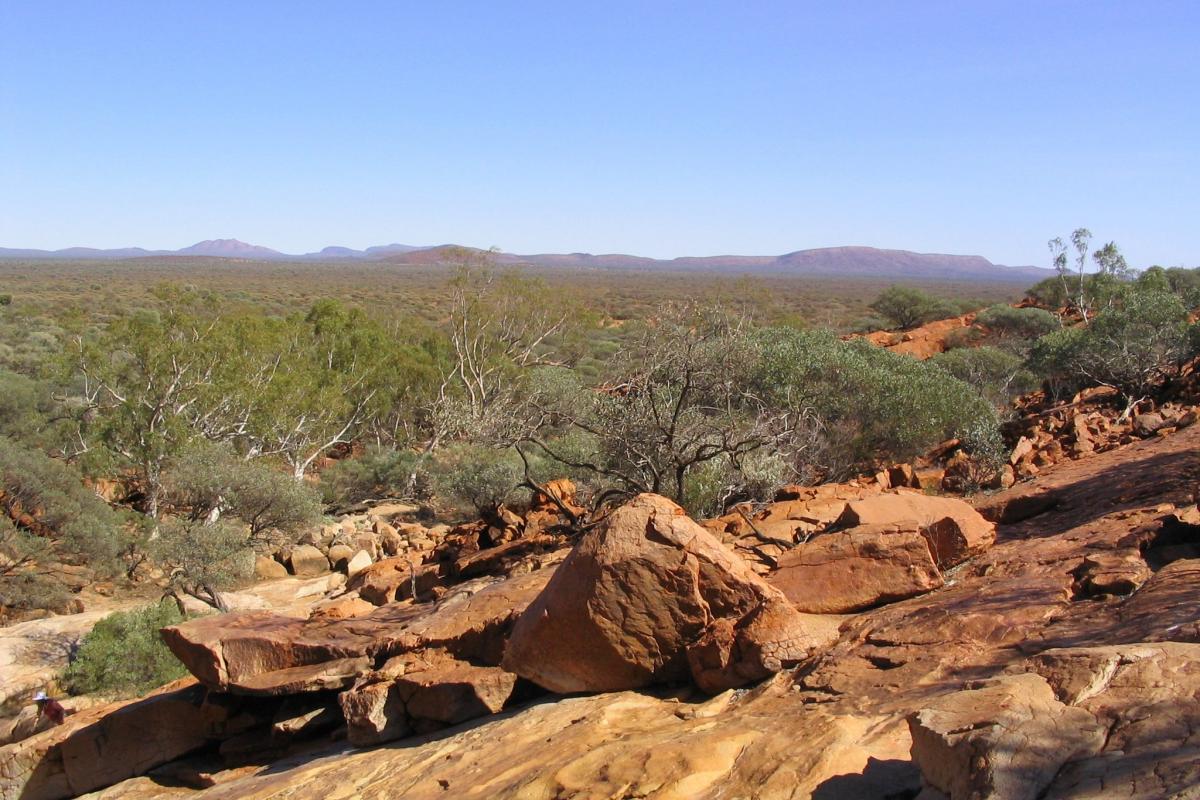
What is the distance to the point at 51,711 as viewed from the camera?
32.7 feet

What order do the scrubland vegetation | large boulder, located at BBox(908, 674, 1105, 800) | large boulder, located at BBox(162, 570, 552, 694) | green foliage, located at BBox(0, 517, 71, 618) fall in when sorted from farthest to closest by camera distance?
green foliage, located at BBox(0, 517, 71, 618), the scrubland vegetation, large boulder, located at BBox(162, 570, 552, 694), large boulder, located at BBox(908, 674, 1105, 800)

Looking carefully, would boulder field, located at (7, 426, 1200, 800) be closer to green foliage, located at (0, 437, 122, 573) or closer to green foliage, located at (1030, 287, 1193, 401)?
green foliage, located at (0, 437, 122, 573)

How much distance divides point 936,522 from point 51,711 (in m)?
9.37

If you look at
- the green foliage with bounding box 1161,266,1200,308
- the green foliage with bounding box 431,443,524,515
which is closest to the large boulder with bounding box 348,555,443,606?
the green foliage with bounding box 431,443,524,515

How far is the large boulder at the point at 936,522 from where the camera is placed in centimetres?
755

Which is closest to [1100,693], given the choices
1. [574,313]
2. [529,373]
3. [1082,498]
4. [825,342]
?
[1082,498]

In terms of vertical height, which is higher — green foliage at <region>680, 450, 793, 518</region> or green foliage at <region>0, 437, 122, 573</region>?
green foliage at <region>680, 450, 793, 518</region>

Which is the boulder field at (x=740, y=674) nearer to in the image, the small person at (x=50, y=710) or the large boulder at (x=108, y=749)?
the large boulder at (x=108, y=749)

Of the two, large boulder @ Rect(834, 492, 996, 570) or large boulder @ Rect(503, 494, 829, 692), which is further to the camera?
large boulder @ Rect(834, 492, 996, 570)

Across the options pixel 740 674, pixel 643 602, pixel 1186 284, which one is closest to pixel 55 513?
pixel 643 602

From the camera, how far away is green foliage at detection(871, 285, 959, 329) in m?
47.2

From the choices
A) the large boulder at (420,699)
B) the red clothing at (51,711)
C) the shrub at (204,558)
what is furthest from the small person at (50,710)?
the large boulder at (420,699)

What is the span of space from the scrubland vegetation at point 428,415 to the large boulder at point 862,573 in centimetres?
314

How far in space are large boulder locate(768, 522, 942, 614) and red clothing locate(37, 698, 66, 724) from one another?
26.4 feet
